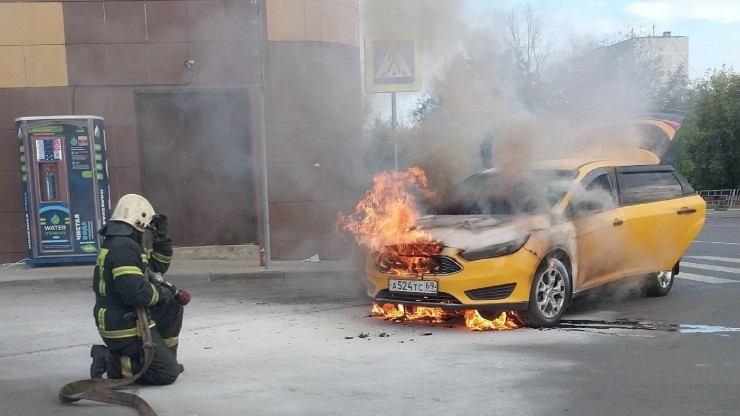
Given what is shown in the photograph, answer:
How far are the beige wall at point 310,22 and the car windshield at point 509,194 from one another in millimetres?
4582

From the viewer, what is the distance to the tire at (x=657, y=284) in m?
7.77

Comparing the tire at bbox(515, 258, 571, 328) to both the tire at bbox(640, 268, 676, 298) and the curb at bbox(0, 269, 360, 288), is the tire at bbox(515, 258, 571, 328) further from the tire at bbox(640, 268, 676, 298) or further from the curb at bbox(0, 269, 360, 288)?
the curb at bbox(0, 269, 360, 288)

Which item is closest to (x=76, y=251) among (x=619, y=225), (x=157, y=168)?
(x=157, y=168)

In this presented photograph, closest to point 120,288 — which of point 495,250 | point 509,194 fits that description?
point 495,250

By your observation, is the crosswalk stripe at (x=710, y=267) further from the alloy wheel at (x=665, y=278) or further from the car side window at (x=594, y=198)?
the car side window at (x=594, y=198)

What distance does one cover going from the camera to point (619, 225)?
6926 mm

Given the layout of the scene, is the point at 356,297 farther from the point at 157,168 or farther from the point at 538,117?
the point at 157,168

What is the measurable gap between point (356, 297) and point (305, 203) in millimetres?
3470

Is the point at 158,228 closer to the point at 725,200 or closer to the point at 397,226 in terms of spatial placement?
the point at 397,226

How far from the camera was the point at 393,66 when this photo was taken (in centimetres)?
817

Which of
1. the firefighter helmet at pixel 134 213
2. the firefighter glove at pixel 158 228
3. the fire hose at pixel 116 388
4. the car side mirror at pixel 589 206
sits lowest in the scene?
the fire hose at pixel 116 388

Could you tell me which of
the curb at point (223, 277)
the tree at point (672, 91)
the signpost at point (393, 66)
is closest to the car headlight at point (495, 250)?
A: the signpost at point (393, 66)

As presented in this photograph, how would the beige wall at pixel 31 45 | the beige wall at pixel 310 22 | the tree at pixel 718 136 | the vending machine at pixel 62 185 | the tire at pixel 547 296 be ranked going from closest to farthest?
the tire at pixel 547 296 → the vending machine at pixel 62 185 → the beige wall at pixel 31 45 → the beige wall at pixel 310 22 → the tree at pixel 718 136

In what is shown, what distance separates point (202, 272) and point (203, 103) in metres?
2.91
